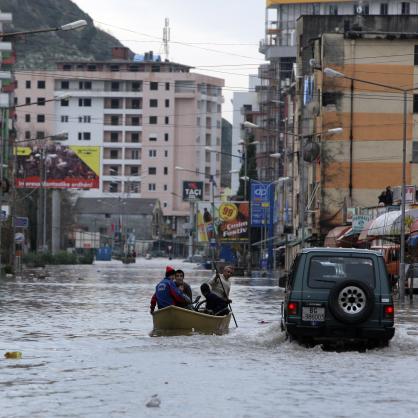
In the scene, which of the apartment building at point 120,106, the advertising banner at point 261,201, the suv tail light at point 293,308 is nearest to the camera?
the suv tail light at point 293,308

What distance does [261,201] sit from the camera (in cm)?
8825

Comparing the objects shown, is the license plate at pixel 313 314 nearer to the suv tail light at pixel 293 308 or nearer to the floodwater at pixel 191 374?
the suv tail light at pixel 293 308

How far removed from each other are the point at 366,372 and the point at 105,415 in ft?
18.7

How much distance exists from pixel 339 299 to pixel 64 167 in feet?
295

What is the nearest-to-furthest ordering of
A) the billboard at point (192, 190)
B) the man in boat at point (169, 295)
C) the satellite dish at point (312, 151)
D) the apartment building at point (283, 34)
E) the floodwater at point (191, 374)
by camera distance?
the floodwater at point (191, 374) → the man in boat at point (169, 295) → the satellite dish at point (312, 151) → the apartment building at point (283, 34) → the billboard at point (192, 190)

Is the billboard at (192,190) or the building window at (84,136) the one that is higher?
the building window at (84,136)

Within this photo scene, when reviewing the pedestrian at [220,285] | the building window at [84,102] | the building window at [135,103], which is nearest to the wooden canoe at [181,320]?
the pedestrian at [220,285]

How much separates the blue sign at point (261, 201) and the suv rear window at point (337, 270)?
65.3 m

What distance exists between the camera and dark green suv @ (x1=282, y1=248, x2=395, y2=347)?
2150cm

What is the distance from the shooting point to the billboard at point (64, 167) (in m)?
109

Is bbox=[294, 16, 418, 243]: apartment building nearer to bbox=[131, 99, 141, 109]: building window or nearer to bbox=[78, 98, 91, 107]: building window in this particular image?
bbox=[131, 99, 141, 109]: building window

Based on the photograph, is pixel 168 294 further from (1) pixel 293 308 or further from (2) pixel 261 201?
(2) pixel 261 201

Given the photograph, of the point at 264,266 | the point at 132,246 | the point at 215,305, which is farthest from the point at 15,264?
the point at 132,246

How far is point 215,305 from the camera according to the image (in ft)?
90.2
